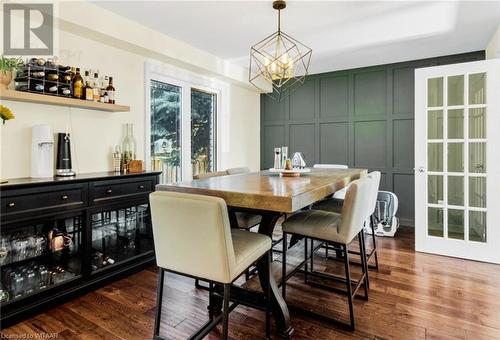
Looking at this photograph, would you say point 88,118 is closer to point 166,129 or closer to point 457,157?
point 166,129

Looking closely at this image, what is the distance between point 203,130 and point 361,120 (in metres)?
2.53

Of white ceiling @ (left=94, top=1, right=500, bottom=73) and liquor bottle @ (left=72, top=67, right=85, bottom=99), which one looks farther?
white ceiling @ (left=94, top=1, right=500, bottom=73)

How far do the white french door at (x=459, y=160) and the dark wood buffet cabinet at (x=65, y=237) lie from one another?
121 inches

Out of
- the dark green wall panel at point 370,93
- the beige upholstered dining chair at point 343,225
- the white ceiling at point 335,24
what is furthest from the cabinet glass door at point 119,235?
the dark green wall panel at point 370,93

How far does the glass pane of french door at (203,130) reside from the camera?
4.34 m

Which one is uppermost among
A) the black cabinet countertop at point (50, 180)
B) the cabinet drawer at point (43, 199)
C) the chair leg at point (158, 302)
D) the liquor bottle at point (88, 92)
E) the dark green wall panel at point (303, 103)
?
the dark green wall panel at point (303, 103)

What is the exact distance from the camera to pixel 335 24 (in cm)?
322

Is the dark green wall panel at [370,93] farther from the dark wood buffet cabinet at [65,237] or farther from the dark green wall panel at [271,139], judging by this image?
the dark wood buffet cabinet at [65,237]

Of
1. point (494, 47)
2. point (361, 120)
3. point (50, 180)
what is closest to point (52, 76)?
point (50, 180)

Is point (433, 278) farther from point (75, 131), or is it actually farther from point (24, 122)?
point (24, 122)

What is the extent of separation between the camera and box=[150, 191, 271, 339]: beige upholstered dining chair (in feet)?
4.83

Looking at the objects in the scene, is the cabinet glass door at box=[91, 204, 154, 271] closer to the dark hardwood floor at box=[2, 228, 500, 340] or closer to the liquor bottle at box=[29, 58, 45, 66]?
the dark hardwood floor at box=[2, 228, 500, 340]

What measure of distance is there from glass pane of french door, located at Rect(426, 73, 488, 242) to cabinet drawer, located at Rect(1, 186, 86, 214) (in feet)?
11.8

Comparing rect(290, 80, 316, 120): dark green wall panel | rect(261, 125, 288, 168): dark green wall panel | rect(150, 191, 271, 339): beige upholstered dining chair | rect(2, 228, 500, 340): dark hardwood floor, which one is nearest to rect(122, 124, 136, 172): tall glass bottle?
rect(2, 228, 500, 340): dark hardwood floor
